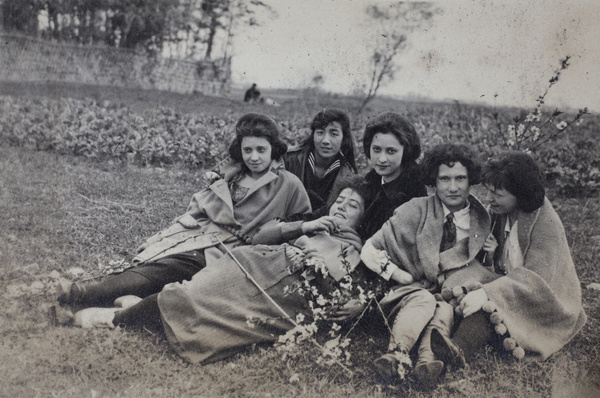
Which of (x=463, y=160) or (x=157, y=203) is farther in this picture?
(x=157, y=203)

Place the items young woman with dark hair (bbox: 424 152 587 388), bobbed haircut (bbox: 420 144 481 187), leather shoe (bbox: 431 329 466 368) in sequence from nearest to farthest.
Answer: leather shoe (bbox: 431 329 466 368)
young woman with dark hair (bbox: 424 152 587 388)
bobbed haircut (bbox: 420 144 481 187)

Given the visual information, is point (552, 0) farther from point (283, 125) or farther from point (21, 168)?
point (21, 168)

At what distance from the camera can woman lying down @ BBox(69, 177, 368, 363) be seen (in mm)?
2945

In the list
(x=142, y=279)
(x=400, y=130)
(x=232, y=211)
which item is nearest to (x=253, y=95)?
(x=232, y=211)

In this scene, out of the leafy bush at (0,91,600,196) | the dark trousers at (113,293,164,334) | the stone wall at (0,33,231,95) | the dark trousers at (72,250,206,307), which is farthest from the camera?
the stone wall at (0,33,231,95)

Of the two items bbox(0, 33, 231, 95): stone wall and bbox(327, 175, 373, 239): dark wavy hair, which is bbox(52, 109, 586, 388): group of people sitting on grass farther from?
bbox(0, 33, 231, 95): stone wall

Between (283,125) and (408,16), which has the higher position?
(408,16)

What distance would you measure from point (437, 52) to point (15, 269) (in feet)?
11.9

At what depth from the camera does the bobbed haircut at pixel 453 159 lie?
316 centimetres

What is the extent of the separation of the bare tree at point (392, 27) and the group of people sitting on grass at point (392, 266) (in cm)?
86

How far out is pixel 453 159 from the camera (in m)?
3.16

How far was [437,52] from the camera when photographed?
4215 millimetres

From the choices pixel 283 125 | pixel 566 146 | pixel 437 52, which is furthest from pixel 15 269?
pixel 566 146

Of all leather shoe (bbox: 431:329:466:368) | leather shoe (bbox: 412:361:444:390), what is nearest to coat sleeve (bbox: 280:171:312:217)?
leather shoe (bbox: 431:329:466:368)
